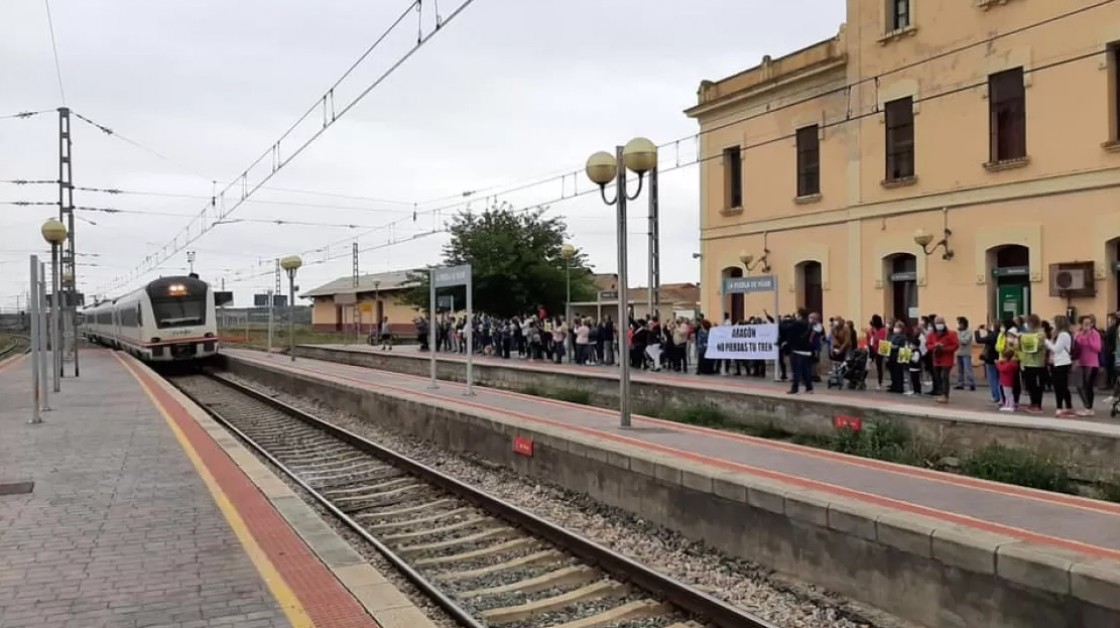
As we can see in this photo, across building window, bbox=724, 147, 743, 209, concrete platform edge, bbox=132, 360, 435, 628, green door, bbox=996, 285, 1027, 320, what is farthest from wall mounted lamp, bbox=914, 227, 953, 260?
concrete platform edge, bbox=132, 360, 435, 628

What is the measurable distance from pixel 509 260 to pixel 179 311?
13.6m

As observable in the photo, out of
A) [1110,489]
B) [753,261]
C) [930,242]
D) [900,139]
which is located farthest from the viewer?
[753,261]

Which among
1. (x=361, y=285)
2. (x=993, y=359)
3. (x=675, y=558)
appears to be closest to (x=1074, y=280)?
(x=993, y=359)

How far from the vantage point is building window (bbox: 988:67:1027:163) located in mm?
19375

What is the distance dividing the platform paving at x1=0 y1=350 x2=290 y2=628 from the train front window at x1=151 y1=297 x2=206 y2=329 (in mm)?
19237

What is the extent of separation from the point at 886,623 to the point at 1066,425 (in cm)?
595

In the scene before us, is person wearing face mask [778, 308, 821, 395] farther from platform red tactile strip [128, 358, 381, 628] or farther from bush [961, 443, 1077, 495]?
platform red tactile strip [128, 358, 381, 628]

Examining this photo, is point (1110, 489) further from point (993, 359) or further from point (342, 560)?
point (342, 560)

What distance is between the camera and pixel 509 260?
39688mm

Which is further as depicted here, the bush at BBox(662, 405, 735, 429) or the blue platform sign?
the blue platform sign

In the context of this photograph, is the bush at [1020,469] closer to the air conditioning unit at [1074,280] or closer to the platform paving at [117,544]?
the platform paving at [117,544]

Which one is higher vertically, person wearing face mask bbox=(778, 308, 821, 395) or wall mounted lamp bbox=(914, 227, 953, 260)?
wall mounted lamp bbox=(914, 227, 953, 260)

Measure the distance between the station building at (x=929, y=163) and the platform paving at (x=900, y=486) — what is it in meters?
10.6

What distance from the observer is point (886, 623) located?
602 cm
